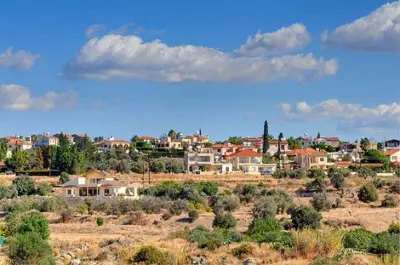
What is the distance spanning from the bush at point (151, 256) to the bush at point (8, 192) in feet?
138

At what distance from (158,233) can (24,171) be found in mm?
A: 50953

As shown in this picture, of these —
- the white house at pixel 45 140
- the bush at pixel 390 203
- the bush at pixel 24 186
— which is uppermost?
the white house at pixel 45 140

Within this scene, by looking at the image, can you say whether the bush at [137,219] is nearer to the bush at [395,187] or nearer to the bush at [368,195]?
the bush at [368,195]

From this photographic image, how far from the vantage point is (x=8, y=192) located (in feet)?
201

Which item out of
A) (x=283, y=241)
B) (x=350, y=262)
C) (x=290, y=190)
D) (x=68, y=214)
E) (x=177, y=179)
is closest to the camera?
(x=350, y=262)

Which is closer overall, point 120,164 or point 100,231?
point 100,231

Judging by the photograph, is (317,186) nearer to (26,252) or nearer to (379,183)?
(379,183)

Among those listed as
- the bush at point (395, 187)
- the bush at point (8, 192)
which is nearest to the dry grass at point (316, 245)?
the bush at point (8, 192)

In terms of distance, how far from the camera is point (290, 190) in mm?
67438

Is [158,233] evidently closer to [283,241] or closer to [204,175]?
[283,241]

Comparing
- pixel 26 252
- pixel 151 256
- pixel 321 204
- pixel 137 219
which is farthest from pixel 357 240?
pixel 321 204

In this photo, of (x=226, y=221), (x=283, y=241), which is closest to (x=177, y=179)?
(x=226, y=221)

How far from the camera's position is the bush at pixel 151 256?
20344mm

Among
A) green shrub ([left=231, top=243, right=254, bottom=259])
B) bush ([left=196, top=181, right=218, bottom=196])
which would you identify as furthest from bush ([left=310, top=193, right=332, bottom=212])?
green shrub ([left=231, top=243, right=254, bottom=259])
